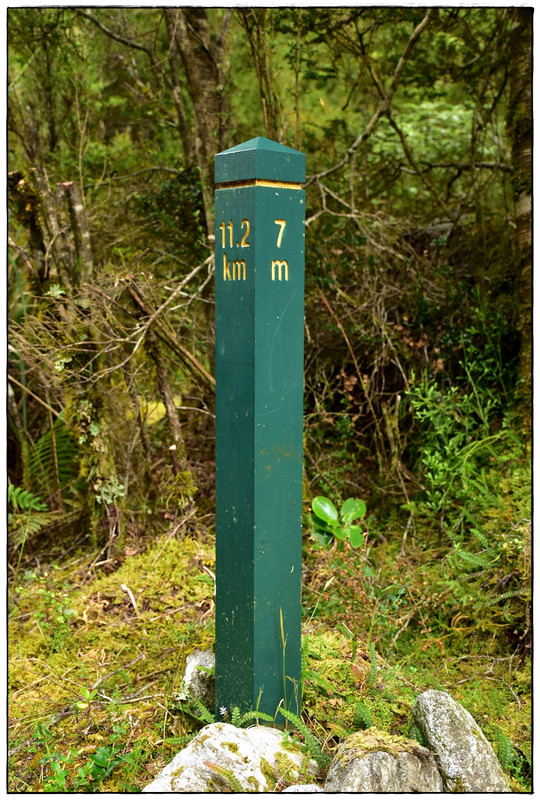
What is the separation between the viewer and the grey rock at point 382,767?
7.97 feet

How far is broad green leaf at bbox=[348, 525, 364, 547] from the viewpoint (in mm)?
4141

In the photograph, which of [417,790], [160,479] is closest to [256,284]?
[417,790]

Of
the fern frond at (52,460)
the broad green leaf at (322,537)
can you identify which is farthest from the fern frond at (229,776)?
the fern frond at (52,460)

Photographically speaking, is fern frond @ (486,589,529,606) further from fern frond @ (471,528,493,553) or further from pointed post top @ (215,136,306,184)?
pointed post top @ (215,136,306,184)

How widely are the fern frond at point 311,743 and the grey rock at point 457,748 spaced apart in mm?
365

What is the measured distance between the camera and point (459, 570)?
4.00 metres

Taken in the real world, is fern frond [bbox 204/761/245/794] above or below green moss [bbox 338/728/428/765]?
below

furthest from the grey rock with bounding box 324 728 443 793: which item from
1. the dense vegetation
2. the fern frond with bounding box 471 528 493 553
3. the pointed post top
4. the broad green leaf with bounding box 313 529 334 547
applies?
the pointed post top

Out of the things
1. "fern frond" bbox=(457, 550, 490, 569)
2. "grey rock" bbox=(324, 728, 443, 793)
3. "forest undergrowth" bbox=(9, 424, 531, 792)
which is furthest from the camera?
"fern frond" bbox=(457, 550, 490, 569)

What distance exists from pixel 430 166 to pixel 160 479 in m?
3.34

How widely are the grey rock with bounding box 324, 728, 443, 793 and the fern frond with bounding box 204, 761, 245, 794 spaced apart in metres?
0.29

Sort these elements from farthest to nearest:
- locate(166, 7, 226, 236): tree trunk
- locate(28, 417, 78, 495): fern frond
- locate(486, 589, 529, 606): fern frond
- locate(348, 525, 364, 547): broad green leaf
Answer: locate(166, 7, 226, 236): tree trunk → locate(28, 417, 78, 495): fern frond → locate(348, 525, 364, 547): broad green leaf → locate(486, 589, 529, 606): fern frond

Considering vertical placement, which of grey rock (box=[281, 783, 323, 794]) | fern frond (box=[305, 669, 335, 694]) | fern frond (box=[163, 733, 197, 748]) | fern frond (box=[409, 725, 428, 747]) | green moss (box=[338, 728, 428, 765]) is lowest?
fern frond (box=[163, 733, 197, 748])

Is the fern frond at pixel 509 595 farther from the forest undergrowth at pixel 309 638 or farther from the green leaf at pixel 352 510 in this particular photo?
the green leaf at pixel 352 510
